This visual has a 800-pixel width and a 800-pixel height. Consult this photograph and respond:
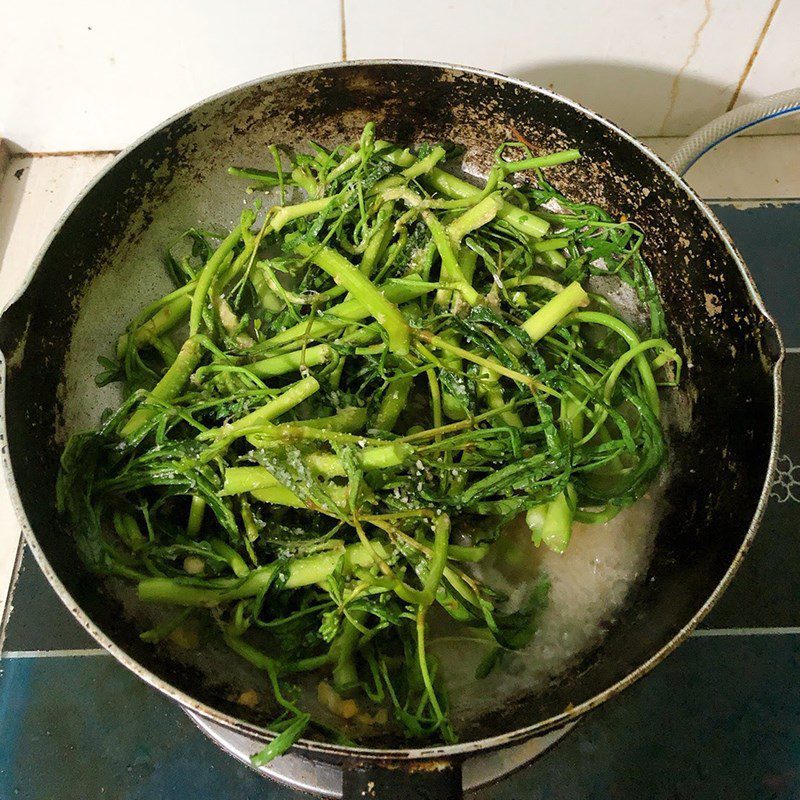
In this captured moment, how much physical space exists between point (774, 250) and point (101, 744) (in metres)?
1.35

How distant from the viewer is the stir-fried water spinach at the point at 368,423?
80 centimetres

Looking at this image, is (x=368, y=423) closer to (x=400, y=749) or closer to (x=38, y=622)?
(x=400, y=749)

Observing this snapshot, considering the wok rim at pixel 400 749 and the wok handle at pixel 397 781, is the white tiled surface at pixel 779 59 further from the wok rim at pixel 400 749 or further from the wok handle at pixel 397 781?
the wok handle at pixel 397 781

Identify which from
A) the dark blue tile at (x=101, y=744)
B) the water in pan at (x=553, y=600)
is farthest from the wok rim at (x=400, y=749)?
the dark blue tile at (x=101, y=744)

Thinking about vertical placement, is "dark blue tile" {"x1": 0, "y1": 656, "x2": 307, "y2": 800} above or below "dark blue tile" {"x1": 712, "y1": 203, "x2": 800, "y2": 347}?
below

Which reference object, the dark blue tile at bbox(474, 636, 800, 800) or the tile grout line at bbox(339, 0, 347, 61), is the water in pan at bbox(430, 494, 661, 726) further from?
the tile grout line at bbox(339, 0, 347, 61)

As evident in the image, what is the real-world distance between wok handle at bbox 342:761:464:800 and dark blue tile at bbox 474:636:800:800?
0.30 m

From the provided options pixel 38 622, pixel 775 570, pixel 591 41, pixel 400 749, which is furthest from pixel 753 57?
pixel 38 622

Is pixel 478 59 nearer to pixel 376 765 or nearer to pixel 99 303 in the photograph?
pixel 99 303

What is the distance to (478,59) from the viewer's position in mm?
1228

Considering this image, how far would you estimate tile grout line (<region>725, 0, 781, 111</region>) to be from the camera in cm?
118

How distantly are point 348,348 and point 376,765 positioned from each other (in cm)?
46

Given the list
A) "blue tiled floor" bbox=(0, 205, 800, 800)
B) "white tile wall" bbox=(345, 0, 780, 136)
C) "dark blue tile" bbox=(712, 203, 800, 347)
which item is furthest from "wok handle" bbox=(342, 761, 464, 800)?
"white tile wall" bbox=(345, 0, 780, 136)

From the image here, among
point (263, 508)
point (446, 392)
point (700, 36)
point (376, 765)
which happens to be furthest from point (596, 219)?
point (376, 765)
